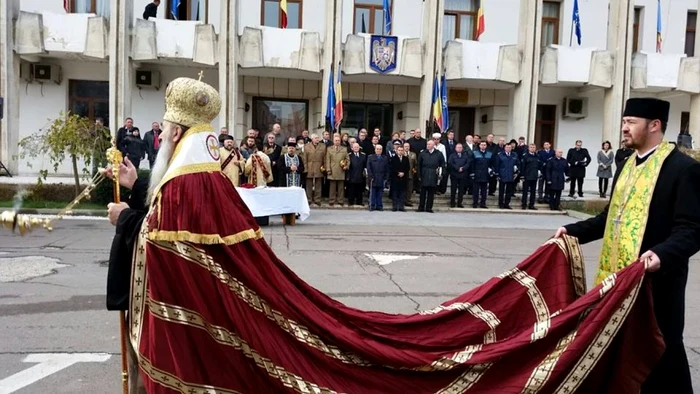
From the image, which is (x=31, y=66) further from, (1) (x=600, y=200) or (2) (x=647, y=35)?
(2) (x=647, y=35)

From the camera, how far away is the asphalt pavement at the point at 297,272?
4996 millimetres

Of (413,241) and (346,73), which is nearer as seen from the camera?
(413,241)

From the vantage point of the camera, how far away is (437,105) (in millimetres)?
21391

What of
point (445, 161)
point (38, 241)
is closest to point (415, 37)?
point (445, 161)

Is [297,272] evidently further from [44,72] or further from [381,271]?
[44,72]

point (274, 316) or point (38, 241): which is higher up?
point (274, 316)

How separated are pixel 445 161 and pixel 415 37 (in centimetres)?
677

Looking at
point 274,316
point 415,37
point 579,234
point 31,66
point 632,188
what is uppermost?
point 415,37

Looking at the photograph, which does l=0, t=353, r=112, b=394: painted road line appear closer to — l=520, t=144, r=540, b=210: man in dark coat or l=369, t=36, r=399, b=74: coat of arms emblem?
l=520, t=144, r=540, b=210: man in dark coat

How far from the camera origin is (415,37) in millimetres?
23312

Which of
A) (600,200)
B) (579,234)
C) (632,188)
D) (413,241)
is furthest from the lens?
(600,200)

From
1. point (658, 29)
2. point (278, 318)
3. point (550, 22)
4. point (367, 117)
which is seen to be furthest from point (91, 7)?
point (278, 318)

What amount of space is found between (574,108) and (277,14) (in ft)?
41.4

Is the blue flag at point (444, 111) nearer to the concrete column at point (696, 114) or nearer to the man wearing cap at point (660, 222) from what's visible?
the concrete column at point (696, 114)
